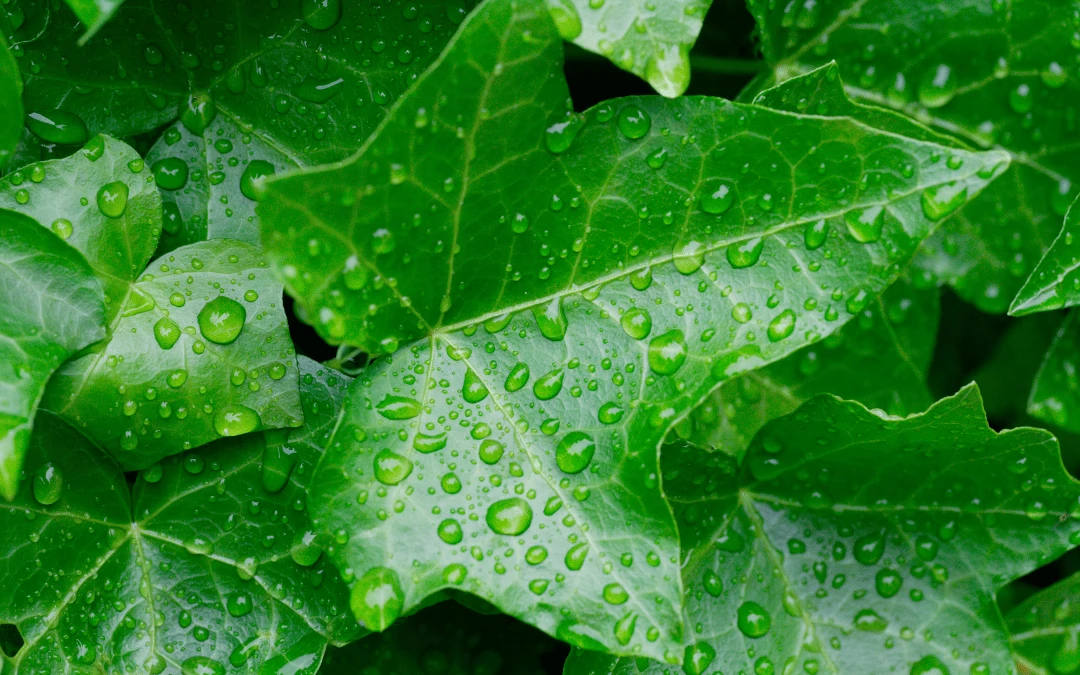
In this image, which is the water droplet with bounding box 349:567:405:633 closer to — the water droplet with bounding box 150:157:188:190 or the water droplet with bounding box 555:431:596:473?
the water droplet with bounding box 555:431:596:473

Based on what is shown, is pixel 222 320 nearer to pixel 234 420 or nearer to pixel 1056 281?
pixel 234 420

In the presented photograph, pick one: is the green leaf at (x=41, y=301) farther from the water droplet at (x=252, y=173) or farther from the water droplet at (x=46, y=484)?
the water droplet at (x=252, y=173)

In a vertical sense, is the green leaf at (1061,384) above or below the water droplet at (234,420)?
below

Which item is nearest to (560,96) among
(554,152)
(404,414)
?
(554,152)

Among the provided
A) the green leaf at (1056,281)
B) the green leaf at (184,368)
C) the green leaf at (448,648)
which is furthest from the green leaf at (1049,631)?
the green leaf at (184,368)

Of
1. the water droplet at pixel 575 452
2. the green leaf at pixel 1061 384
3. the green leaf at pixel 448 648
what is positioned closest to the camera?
the water droplet at pixel 575 452

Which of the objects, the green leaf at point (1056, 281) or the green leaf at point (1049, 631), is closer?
the green leaf at point (1056, 281)

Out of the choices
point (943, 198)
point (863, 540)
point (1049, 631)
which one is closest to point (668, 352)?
point (943, 198)

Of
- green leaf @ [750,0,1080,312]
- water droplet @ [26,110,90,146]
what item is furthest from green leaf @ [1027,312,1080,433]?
water droplet @ [26,110,90,146]
